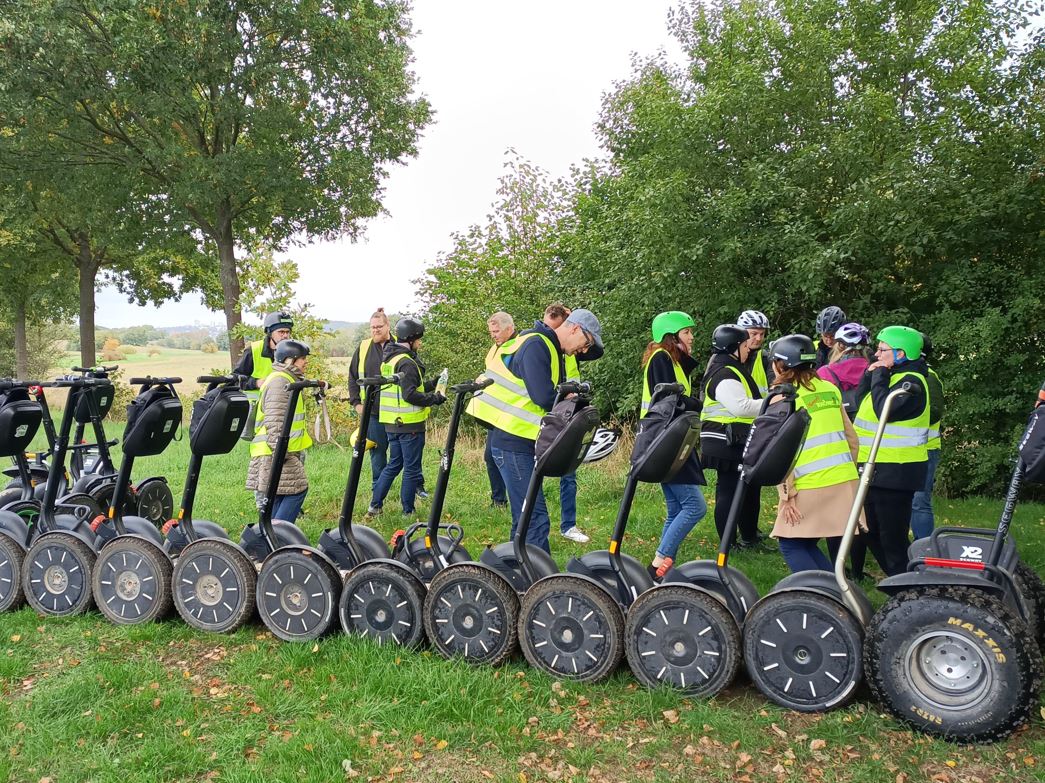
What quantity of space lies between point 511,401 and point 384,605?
1.77 metres

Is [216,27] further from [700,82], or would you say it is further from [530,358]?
[530,358]

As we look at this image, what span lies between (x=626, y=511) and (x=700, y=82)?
1065 centimetres

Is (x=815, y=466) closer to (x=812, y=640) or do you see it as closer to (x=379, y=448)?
(x=812, y=640)

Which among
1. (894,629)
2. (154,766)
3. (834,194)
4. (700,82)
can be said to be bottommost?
(154,766)

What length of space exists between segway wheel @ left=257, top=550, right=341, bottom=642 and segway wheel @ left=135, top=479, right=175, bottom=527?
3.29 m

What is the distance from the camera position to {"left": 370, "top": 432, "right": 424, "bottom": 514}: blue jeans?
293 inches

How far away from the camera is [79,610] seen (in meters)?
4.86

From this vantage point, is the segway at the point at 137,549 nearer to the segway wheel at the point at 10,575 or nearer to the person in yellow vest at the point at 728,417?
the segway wheel at the point at 10,575

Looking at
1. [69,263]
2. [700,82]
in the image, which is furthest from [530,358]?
[69,263]

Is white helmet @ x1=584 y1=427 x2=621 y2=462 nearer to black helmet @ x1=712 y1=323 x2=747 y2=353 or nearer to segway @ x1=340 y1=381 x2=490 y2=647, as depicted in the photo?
black helmet @ x1=712 y1=323 x2=747 y2=353

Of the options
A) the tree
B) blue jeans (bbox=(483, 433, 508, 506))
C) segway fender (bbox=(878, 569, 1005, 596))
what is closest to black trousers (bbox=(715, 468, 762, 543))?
segway fender (bbox=(878, 569, 1005, 596))

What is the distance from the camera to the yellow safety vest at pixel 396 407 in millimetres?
7285

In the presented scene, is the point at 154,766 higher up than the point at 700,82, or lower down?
lower down

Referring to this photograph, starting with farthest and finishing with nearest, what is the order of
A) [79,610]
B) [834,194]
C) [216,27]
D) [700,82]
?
1. [216,27]
2. [700,82]
3. [834,194]
4. [79,610]
